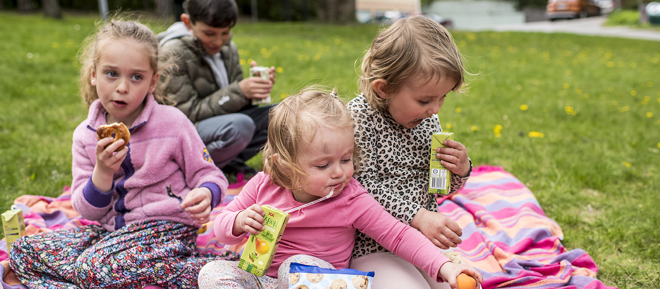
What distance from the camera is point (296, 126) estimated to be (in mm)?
1749

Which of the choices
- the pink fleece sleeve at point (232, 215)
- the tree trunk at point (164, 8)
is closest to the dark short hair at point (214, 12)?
the pink fleece sleeve at point (232, 215)

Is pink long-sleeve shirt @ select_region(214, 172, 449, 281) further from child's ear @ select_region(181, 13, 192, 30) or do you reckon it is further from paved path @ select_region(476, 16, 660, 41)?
paved path @ select_region(476, 16, 660, 41)

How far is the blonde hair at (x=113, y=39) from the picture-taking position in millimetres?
2186

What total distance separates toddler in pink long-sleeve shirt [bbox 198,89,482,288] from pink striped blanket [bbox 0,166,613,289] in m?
0.70

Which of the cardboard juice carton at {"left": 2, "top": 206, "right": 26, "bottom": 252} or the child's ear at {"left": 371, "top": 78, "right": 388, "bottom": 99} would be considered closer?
the child's ear at {"left": 371, "top": 78, "right": 388, "bottom": 99}

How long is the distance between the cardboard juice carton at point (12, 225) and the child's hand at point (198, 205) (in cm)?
86

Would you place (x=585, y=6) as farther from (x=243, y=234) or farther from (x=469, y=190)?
(x=243, y=234)

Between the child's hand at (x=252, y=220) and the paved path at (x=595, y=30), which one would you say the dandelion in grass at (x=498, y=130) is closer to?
the child's hand at (x=252, y=220)

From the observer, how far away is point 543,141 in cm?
455

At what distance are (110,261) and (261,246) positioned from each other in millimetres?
793

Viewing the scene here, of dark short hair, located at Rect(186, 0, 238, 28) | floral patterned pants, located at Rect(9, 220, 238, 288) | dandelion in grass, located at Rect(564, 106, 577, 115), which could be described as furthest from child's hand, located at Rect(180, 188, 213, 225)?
dandelion in grass, located at Rect(564, 106, 577, 115)

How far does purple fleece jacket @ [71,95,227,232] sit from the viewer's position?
87.7 inches

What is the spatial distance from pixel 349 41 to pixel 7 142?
8.24 metres

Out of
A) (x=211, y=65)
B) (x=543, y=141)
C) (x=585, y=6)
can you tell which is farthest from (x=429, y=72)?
(x=585, y=6)
